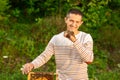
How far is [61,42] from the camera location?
17.9ft

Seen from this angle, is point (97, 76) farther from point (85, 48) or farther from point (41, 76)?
point (85, 48)

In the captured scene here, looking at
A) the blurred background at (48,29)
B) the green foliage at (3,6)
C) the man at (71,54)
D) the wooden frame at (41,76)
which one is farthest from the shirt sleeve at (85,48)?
the green foliage at (3,6)

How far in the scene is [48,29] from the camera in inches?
411

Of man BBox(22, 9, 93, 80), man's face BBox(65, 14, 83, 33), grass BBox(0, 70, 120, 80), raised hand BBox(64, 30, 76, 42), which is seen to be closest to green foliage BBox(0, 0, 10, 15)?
grass BBox(0, 70, 120, 80)

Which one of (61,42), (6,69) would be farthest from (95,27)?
(61,42)

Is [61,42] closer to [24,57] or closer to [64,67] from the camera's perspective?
[64,67]

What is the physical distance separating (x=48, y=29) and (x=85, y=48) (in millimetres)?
5372

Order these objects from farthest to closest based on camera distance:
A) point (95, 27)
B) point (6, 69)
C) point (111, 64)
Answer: point (95, 27) → point (111, 64) → point (6, 69)

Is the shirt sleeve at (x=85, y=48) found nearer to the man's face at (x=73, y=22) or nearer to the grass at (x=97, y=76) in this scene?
the man's face at (x=73, y=22)

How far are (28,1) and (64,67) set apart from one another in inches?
234

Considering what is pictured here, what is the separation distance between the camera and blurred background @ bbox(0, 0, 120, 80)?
376 inches

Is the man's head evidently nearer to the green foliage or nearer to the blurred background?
the blurred background

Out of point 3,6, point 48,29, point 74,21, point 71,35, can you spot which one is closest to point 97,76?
point 48,29

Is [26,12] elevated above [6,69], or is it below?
above
